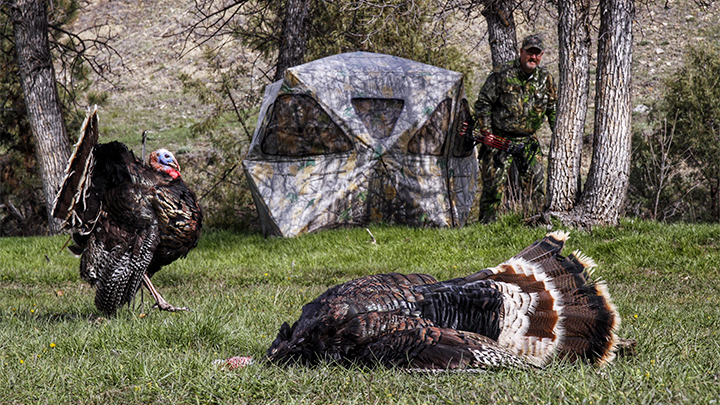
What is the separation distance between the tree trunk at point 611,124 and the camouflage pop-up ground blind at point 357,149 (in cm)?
275

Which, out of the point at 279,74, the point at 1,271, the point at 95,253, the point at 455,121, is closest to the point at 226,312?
the point at 95,253

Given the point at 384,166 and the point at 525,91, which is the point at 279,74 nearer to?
the point at 384,166

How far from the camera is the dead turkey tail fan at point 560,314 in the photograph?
3170 mm

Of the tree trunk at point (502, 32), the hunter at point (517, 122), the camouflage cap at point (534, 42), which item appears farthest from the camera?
the tree trunk at point (502, 32)

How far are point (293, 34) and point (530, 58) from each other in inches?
206

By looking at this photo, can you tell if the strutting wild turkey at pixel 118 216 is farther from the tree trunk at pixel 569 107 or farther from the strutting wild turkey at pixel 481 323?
the tree trunk at pixel 569 107

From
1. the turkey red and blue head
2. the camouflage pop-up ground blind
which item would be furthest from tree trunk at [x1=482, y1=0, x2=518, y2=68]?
the turkey red and blue head

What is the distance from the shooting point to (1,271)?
28.5 ft

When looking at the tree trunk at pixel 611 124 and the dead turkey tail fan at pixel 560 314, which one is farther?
the tree trunk at pixel 611 124

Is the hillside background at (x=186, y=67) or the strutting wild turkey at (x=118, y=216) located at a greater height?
the hillside background at (x=186, y=67)

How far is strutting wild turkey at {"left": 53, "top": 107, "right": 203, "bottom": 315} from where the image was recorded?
5.17 meters

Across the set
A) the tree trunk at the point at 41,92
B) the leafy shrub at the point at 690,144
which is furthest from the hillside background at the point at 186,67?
the tree trunk at the point at 41,92

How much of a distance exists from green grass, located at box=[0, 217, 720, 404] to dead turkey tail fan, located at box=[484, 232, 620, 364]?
0.51ft

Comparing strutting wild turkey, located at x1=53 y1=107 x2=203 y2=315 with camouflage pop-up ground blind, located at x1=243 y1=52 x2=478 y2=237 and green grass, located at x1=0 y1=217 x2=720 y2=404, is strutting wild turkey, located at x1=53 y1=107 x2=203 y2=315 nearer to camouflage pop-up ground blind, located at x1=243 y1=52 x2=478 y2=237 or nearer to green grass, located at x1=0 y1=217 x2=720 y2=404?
green grass, located at x1=0 y1=217 x2=720 y2=404
